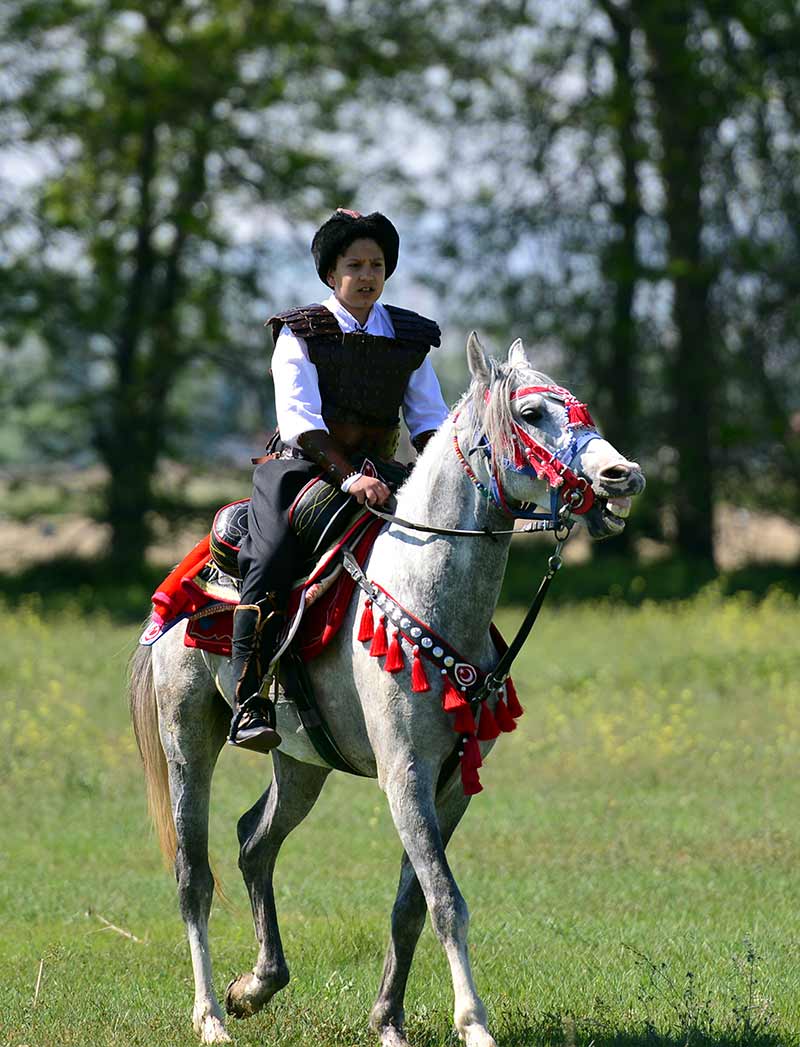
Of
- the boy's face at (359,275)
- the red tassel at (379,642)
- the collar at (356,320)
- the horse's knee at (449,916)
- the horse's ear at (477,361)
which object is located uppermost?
the boy's face at (359,275)

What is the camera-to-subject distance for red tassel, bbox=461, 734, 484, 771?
18.5ft

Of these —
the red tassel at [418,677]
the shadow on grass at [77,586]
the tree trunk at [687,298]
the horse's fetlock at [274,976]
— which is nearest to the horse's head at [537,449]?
the red tassel at [418,677]

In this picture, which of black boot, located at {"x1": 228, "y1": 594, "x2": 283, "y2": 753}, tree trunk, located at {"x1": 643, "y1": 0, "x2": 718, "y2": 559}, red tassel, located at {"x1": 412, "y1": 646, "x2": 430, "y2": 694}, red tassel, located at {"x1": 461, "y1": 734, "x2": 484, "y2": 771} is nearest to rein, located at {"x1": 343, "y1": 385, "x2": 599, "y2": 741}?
red tassel, located at {"x1": 461, "y1": 734, "x2": 484, "y2": 771}

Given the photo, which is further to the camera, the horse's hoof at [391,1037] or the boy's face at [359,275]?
the boy's face at [359,275]

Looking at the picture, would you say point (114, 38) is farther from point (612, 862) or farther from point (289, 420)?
point (289, 420)

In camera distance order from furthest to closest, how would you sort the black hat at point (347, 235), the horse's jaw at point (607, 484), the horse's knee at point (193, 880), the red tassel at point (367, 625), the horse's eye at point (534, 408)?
the horse's knee at point (193, 880), the black hat at point (347, 235), the red tassel at point (367, 625), the horse's eye at point (534, 408), the horse's jaw at point (607, 484)

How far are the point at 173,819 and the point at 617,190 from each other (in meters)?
20.0

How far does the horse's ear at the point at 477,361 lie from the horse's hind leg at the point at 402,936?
152 cm

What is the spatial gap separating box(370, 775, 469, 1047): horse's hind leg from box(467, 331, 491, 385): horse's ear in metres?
1.52

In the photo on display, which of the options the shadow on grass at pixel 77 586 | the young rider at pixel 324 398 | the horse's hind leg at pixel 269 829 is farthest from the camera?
the shadow on grass at pixel 77 586

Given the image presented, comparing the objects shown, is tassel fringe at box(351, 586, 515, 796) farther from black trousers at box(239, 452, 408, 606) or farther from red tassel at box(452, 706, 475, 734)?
black trousers at box(239, 452, 408, 606)

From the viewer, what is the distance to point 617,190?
25.3 metres

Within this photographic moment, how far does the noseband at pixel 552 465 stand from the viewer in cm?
525

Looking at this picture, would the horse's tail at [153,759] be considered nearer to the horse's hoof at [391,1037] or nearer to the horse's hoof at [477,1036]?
the horse's hoof at [391,1037]
